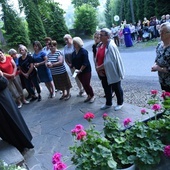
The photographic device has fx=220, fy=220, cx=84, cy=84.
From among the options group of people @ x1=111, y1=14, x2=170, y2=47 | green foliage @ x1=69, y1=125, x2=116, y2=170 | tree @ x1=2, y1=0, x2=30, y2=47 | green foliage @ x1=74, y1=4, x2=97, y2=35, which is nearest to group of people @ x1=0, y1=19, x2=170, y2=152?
green foliage @ x1=69, y1=125, x2=116, y2=170

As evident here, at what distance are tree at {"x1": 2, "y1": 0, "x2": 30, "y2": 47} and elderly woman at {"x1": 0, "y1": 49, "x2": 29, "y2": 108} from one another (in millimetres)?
16777

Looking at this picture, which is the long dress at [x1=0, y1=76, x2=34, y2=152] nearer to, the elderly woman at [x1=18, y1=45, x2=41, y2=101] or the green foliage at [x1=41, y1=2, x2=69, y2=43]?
Answer: the elderly woman at [x1=18, y1=45, x2=41, y2=101]

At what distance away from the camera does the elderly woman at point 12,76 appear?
492cm

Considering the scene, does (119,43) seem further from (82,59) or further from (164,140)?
(164,140)

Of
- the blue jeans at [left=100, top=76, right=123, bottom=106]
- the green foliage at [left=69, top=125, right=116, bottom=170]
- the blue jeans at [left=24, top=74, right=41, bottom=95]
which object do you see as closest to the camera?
the green foliage at [left=69, top=125, right=116, bottom=170]

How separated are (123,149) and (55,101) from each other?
13.1 feet

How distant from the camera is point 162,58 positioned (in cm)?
301

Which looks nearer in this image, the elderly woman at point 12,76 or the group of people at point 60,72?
the group of people at point 60,72

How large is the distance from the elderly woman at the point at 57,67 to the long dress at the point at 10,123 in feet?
7.63

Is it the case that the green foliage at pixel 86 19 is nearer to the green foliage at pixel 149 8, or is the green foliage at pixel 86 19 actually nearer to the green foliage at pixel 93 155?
the green foliage at pixel 149 8

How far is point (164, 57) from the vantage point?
2.97 m

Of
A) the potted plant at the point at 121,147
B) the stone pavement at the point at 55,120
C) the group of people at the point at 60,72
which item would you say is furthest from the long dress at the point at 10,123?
the potted plant at the point at 121,147

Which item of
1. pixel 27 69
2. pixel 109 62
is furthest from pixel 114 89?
pixel 27 69

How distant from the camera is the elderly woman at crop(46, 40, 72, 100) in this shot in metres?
5.42
